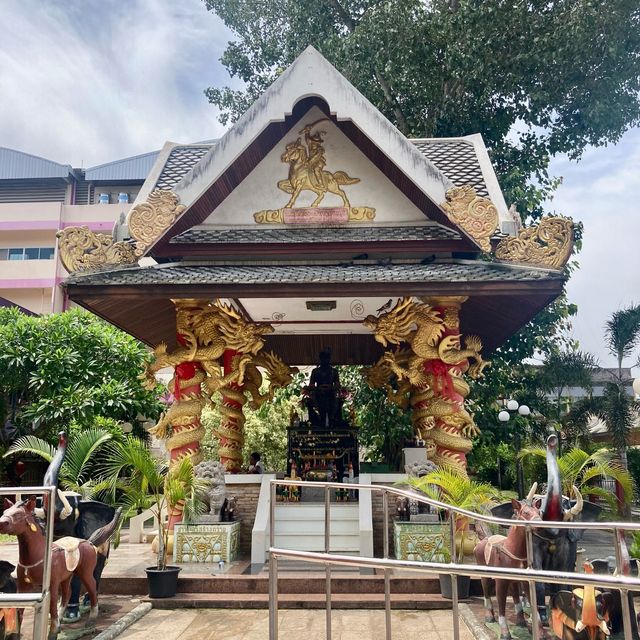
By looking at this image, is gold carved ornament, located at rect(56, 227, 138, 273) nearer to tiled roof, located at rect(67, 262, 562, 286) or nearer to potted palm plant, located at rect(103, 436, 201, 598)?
tiled roof, located at rect(67, 262, 562, 286)

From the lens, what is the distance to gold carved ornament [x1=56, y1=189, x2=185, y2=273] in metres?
8.38

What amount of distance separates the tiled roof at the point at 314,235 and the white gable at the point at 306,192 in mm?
239

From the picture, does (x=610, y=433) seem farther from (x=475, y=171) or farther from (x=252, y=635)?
(x=252, y=635)

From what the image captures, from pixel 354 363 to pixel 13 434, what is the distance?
10701mm

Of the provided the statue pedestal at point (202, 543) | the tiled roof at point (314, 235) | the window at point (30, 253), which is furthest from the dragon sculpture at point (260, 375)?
the window at point (30, 253)

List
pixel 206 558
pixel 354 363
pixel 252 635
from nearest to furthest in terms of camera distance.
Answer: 1. pixel 252 635
2. pixel 206 558
3. pixel 354 363

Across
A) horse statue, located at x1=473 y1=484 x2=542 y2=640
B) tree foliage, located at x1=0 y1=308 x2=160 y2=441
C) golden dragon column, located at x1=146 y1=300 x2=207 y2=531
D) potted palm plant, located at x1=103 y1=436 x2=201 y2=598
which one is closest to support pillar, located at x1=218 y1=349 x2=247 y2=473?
golden dragon column, located at x1=146 y1=300 x2=207 y2=531

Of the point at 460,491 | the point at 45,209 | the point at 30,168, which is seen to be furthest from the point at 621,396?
the point at 30,168

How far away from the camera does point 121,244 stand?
8602 mm

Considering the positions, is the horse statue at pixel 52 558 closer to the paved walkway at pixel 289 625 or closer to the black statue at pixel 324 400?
the paved walkway at pixel 289 625

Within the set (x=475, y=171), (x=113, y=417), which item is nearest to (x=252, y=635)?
(x=475, y=171)

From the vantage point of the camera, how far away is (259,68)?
20.0 metres

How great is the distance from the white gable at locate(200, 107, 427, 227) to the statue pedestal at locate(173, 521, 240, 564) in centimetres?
406

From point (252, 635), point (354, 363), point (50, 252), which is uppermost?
point (50, 252)
